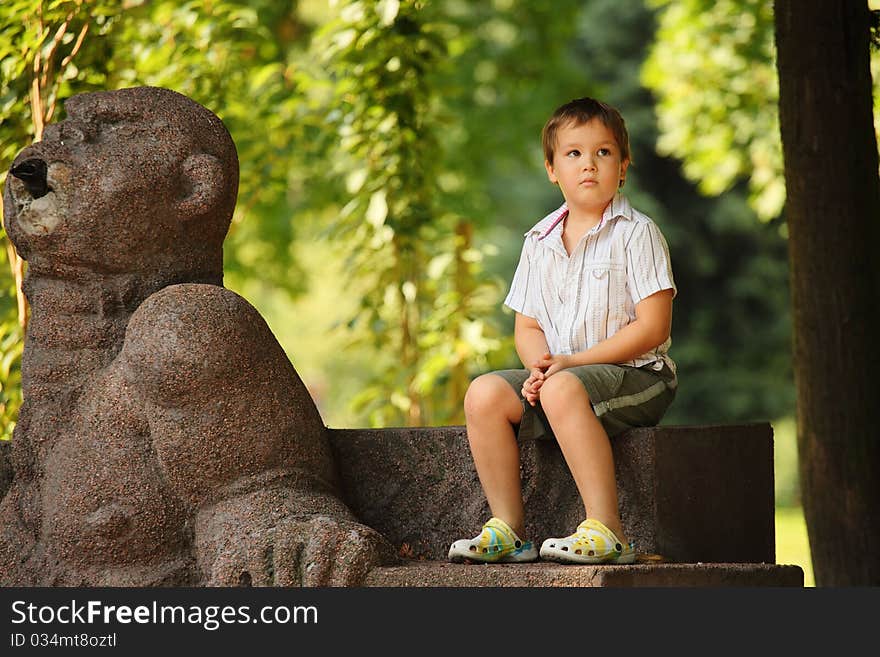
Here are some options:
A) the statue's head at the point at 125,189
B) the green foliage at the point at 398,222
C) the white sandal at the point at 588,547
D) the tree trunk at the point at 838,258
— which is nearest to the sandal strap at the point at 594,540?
the white sandal at the point at 588,547

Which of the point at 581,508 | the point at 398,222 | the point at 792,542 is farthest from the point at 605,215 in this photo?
the point at 792,542

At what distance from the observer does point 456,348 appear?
7.18 metres

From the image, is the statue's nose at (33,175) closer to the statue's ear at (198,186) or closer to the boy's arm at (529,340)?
the statue's ear at (198,186)

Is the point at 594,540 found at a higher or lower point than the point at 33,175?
lower

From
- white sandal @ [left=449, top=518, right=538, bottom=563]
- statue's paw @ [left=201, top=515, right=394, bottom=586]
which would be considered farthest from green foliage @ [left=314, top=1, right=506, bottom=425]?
statue's paw @ [left=201, top=515, right=394, bottom=586]

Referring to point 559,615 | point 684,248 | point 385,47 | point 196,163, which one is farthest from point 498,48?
point 559,615

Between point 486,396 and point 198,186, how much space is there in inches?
41.7

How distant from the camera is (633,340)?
3754 mm

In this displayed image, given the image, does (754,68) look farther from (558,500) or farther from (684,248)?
(558,500)

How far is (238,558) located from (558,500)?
93 centimetres

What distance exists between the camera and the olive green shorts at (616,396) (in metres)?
3.65

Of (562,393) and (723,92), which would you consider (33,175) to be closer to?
(562,393)

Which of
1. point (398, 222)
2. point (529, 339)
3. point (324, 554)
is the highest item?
point (398, 222)

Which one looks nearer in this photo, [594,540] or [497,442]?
[594,540]
